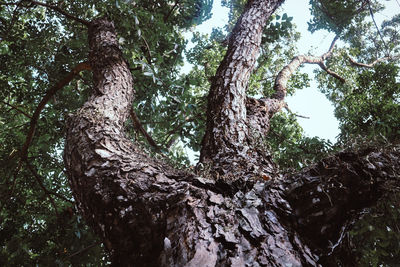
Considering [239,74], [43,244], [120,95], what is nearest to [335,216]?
[239,74]

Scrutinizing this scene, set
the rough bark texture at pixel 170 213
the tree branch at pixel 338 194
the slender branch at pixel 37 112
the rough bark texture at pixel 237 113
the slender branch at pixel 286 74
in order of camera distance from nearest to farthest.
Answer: the rough bark texture at pixel 170 213
the tree branch at pixel 338 194
the rough bark texture at pixel 237 113
the slender branch at pixel 37 112
the slender branch at pixel 286 74

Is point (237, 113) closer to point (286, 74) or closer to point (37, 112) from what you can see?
point (37, 112)

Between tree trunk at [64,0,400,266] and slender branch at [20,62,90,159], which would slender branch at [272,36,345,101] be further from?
slender branch at [20,62,90,159]

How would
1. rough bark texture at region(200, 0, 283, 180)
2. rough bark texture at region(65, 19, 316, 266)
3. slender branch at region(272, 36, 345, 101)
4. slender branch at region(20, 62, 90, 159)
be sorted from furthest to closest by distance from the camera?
slender branch at region(272, 36, 345, 101) → slender branch at region(20, 62, 90, 159) → rough bark texture at region(200, 0, 283, 180) → rough bark texture at region(65, 19, 316, 266)

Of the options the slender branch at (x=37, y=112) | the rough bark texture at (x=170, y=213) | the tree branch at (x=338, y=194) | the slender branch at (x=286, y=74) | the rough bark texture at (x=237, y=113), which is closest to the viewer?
the rough bark texture at (x=170, y=213)

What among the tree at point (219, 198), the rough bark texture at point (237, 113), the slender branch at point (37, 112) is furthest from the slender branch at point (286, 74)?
the slender branch at point (37, 112)

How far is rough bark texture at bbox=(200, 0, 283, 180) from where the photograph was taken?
6.69 ft

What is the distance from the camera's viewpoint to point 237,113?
2629 millimetres

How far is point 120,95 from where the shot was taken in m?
2.76

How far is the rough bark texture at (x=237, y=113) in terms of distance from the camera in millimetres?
2039

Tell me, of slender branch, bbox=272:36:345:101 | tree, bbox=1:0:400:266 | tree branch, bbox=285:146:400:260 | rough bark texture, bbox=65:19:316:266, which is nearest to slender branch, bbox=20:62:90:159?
tree, bbox=1:0:400:266

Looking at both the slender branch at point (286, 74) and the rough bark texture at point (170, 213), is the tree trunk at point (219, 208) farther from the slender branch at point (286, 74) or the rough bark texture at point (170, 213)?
the slender branch at point (286, 74)

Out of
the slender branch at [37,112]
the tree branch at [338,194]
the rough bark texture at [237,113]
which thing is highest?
the slender branch at [37,112]

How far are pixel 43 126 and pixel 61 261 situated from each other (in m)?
2.50
